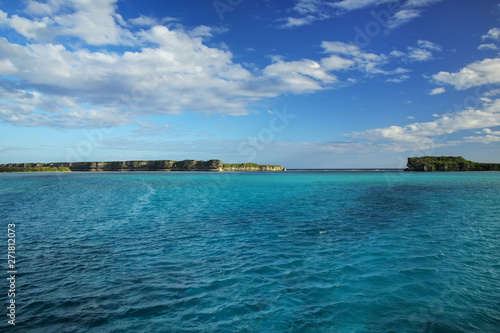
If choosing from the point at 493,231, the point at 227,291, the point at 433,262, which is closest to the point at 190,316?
the point at 227,291

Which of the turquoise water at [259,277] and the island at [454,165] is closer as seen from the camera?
the turquoise water at [259,277]

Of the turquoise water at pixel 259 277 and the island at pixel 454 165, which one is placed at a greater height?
the island at pixel 454 165

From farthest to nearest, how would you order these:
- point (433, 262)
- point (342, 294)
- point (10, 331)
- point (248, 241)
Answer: point (248, 241) < point (433, 262) < point (342, 294) < point (10, 331)

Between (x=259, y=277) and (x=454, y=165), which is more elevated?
(x=454, y=165)

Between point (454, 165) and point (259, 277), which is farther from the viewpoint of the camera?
point (454, 165)

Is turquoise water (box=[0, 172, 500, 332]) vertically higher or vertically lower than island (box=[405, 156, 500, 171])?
lower

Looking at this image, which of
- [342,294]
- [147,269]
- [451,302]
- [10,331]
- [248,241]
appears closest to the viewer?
[10,331]

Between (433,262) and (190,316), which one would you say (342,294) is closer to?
(190,316)

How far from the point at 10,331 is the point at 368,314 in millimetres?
8543

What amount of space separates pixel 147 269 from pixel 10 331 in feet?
14.0

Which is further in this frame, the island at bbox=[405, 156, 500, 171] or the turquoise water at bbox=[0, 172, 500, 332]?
the island at bbox=[405, 156, 500, 171]

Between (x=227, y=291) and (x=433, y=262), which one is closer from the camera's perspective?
(x=227, y=291)

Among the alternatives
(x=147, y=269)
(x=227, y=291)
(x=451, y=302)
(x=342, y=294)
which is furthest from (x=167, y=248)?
(x=451, y=302)

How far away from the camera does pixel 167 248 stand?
42.3 feet
